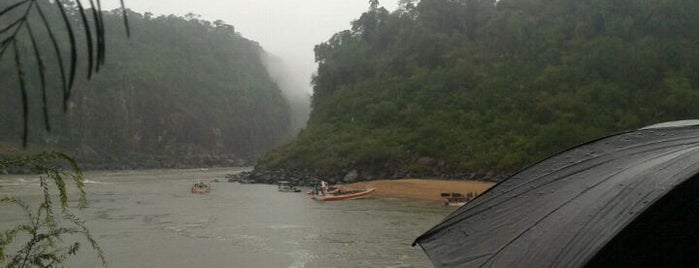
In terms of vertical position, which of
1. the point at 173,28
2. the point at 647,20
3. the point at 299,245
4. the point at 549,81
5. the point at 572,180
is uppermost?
the point at 173,28

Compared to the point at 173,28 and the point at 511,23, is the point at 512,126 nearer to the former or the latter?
the point at 511,23

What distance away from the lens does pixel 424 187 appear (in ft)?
80.9

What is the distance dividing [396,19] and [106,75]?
38779 millimetres

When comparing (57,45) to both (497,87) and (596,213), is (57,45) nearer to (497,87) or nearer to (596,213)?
(596,213)

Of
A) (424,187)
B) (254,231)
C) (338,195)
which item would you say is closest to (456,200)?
(338,195)

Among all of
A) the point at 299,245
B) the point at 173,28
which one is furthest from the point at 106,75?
the point at 299,245

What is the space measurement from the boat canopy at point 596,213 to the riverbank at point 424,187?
18.9 metres

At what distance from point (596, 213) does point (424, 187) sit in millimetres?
23063

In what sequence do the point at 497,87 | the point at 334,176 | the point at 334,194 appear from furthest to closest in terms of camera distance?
the point at 497,87 → the point at 334,176 → the point at 334,194

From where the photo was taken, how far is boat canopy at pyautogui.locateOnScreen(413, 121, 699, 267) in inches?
68.9

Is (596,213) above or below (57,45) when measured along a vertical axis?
below

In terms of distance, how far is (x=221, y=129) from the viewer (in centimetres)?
7562

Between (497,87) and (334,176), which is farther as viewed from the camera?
(497,87)

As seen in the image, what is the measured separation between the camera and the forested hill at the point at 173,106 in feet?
205
